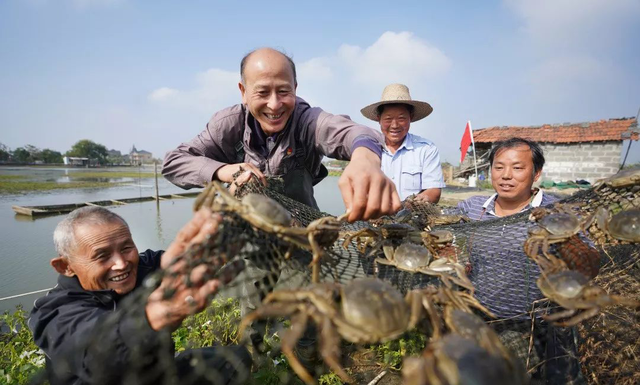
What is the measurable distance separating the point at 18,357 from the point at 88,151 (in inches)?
4459

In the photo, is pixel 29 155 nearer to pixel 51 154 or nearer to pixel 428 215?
pixel 51 154

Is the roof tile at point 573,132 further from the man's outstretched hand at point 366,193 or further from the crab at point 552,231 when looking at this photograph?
the man's outstretched hand at point 366,193

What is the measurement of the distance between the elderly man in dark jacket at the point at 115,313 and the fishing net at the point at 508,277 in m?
0.08

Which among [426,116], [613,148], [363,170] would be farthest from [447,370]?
[613,148]

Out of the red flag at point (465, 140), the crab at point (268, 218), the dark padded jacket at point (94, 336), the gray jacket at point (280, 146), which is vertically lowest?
the dark padded jacket at point (94, 336)

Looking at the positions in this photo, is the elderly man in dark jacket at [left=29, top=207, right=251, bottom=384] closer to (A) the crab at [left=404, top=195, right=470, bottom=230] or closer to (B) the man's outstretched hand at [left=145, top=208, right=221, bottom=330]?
(B) the man's outstretched hand at [left=145, top=208, right=221, bottom=330]

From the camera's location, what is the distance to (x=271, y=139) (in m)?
3.08

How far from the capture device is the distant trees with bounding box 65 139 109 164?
3561 inches

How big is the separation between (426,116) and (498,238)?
10.9ft

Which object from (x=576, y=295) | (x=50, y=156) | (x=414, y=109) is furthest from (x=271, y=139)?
(x=50, y=156)

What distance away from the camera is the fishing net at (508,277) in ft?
6.10

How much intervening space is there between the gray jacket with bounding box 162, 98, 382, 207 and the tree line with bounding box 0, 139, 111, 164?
99333 mm

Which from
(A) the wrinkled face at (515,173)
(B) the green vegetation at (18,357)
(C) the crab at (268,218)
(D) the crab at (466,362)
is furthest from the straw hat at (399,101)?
(B) the green vegetation at (18,357)

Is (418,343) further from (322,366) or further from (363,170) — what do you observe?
(363,170)
